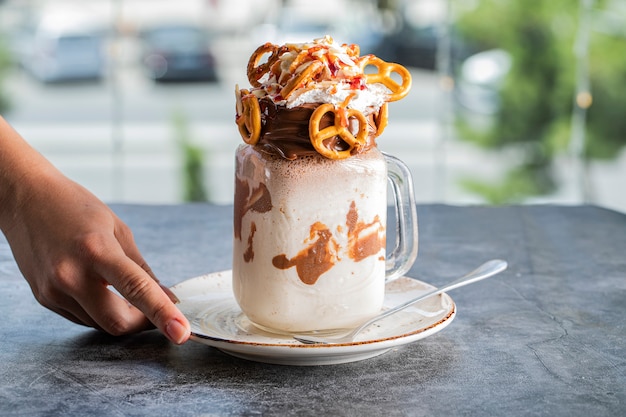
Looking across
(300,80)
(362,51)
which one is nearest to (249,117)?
(300,80)

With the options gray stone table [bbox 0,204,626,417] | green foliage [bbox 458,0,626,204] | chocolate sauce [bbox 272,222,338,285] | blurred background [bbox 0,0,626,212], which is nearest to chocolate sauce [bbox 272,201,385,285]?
chocolate sauce [bbox 272,222,338,285]

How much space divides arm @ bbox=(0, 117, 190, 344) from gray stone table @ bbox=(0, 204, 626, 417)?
48 millimetres

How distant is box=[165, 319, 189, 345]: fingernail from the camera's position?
88 centimetres

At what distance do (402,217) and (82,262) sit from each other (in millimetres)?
372

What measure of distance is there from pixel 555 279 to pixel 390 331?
433 mm

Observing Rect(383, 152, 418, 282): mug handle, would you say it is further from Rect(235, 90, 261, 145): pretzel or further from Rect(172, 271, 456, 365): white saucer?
Rect(235, 90, 261, 145): pretzel

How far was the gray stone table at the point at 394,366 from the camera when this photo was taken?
2.70ft

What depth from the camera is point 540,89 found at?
4156mm

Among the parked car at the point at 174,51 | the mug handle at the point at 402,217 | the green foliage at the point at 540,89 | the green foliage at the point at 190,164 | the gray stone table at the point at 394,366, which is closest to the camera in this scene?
the gray stone table at the point at 394,366

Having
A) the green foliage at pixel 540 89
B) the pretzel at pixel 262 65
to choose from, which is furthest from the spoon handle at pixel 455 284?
the green foliage at pixel 540 89

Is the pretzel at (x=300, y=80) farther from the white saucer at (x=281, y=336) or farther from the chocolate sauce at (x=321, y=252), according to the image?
the white saucer at (x=281, y=336)

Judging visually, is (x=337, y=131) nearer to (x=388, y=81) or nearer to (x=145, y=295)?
(x=388, y=81)

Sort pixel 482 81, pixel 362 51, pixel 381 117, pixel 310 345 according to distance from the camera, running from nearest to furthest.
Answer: pixel 310 345 → pixel 381 117 → pixel 362 51 → pixel 482 81

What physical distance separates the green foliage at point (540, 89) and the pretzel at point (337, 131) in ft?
11.0
